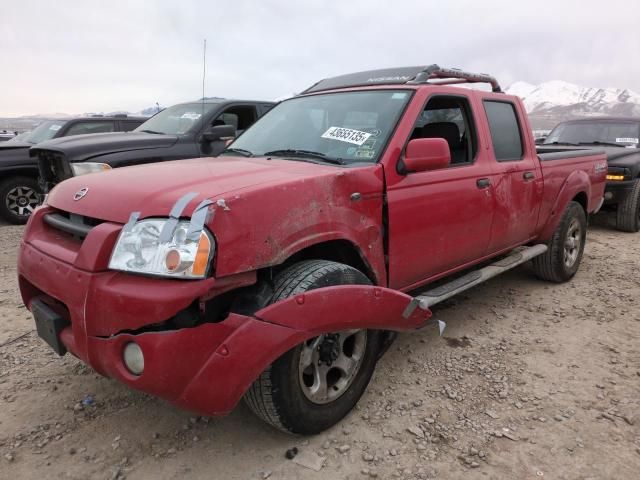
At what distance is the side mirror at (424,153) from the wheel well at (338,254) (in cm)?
60

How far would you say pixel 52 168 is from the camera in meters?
5.75

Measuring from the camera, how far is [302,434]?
2.39 metres

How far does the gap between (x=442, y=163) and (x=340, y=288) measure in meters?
1.08

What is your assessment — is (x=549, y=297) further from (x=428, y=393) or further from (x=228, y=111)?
(x=228, y=111)

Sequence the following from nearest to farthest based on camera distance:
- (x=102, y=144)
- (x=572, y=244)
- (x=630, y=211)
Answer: (x=572, y=244) < (x=102, y=144) < (x=630, y=211)

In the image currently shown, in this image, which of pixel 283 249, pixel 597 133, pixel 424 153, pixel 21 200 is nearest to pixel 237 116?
pixel 21 200

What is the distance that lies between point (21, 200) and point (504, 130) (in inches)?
282

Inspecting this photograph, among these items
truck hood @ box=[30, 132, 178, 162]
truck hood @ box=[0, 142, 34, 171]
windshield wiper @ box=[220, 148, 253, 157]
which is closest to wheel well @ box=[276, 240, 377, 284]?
windshield wiper @ box=[220, 148, 253, 157]

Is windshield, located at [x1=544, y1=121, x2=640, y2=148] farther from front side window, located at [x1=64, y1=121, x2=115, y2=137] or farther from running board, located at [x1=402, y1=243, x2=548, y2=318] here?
front side window, located at [x1=64, y1=121, x2=115, y2=137]

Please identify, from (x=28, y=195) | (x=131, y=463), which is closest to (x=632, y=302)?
(x=131, y=463)

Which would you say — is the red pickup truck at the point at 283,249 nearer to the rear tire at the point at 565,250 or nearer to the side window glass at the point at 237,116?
the rear tire at the point at 565,250

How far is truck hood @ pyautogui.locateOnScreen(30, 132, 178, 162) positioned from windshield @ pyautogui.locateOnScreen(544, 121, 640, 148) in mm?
→ 6629

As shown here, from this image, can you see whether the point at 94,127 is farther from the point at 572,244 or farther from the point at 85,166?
the point at 572,244

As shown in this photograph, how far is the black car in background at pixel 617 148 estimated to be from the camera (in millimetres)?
7207
